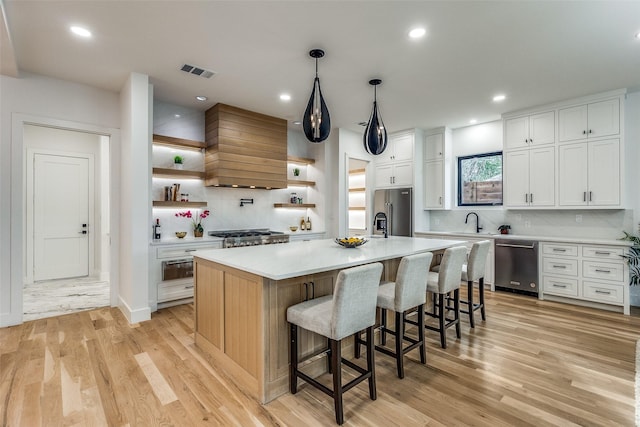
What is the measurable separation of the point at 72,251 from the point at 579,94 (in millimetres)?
8417

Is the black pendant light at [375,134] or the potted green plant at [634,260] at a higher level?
the black pendant light at [375,134]

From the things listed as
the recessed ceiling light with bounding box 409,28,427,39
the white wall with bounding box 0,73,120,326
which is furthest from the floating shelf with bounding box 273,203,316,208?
the recessed ceiling light with bounding box 409,28,427,39

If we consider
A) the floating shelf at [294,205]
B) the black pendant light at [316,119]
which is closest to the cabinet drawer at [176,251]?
the floating shelf at [294,205]

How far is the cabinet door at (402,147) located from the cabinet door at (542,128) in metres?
1.95

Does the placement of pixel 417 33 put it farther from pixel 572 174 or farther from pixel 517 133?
pixel 572 174

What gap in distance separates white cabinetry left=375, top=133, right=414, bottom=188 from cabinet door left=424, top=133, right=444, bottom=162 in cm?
34

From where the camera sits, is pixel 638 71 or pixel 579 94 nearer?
pixel 638 71

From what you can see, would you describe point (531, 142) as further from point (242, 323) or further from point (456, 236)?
point (242, 323)

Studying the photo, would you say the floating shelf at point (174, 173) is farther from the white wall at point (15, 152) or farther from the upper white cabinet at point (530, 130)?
the upper white cabinet at point (530, 130)

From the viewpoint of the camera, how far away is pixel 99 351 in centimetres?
286

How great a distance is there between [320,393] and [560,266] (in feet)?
13.2

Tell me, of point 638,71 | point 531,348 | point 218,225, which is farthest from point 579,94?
point 218,225

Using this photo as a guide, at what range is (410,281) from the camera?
2422 mm

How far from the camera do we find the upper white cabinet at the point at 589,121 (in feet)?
13.5
